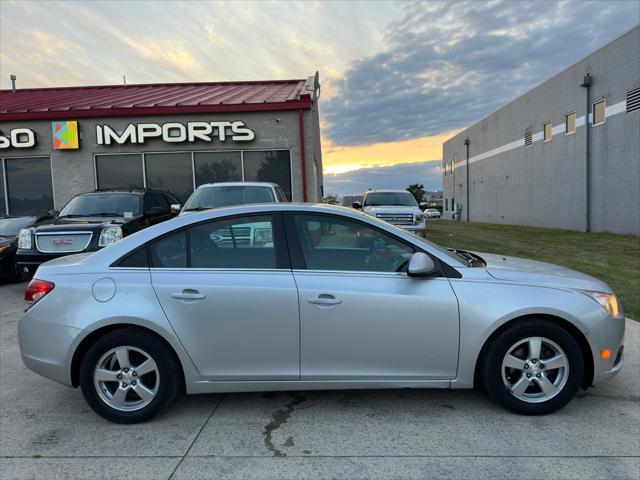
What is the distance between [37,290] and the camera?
10.6 feet

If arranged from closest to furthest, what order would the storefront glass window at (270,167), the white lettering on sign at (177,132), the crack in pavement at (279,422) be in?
the crack in pavement at (279,422), the white lettering on sign at (177,132), the storefront glass window at (270,167)

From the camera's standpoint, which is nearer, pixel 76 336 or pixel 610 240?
pixel 76 336

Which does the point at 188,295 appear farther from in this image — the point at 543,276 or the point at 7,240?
the point at 7,240

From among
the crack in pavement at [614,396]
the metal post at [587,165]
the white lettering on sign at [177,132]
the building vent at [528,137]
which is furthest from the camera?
the building vent at [528,137]

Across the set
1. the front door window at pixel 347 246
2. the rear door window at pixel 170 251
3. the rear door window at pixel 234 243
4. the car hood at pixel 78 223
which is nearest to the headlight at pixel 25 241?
the car hood at pixel 78 223

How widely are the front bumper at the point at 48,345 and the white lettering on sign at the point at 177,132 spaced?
1031 centimetres

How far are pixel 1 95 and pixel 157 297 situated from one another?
63.4 ft

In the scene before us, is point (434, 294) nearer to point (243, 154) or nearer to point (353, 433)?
point (353, 433)

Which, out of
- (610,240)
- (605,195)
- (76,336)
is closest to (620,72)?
(605,195)

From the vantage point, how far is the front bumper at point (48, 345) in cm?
312

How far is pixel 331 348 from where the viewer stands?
311cm

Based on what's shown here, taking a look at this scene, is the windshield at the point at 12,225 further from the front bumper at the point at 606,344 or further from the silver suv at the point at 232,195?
the front bumper at the point at 606,344

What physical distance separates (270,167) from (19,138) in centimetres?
756

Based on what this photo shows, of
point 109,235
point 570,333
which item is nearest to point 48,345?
point 570,333
